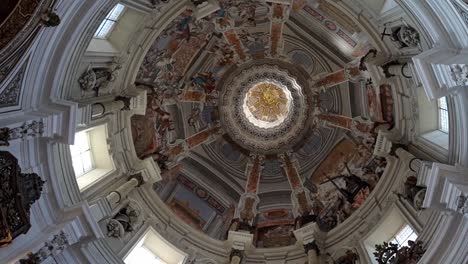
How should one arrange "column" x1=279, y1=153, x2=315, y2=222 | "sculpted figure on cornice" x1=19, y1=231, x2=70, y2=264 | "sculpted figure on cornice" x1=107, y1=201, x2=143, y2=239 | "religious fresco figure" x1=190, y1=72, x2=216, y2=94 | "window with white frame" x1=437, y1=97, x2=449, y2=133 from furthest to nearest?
"religious fresco figure" x1=190, y1=72, x2=216, y2=94, "column" x1=279, y1=153, x2=315, y2=222, "sculpted figure on cornice" x1=107, y1=201, x2=143, y2=239, "window with white frame" x1=437, y1=97, x2=449, y2=133, "sculpted figure on cornice" x1=19, y1=231, x2=70, y2=264

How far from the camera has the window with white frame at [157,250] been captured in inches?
544

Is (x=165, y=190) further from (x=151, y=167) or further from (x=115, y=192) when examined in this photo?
(x=115, y=192)

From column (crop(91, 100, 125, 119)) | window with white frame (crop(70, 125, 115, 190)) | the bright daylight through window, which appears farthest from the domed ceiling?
the bright daylight through window

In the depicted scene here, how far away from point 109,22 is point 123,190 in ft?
15.6

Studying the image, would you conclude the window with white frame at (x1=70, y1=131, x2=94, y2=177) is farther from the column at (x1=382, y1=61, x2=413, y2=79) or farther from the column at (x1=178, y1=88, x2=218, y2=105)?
the column at (x1=382, y1=61, x2=413, y2=79)

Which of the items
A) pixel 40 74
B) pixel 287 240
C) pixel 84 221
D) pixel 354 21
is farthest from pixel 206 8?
pixel 287 240

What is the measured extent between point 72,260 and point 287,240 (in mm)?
8091

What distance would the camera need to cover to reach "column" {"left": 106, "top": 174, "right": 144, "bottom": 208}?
480 inches

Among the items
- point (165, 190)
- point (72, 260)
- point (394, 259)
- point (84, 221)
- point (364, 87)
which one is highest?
point (364, 87)

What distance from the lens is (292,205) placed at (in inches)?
689

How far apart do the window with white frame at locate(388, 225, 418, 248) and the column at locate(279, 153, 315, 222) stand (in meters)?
3.31

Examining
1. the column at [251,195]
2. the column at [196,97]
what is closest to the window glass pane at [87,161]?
the column at [196,97]

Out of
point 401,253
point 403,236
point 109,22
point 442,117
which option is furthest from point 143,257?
point 442,117

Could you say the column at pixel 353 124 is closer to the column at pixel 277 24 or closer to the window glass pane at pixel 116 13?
the column at pixel 277 24
